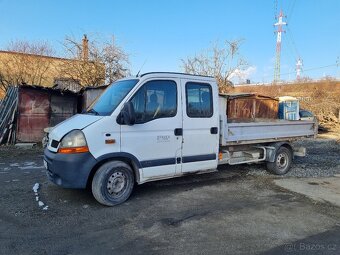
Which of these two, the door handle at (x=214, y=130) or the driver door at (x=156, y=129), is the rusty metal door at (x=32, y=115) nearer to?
the driver door at (x=156, y=129)

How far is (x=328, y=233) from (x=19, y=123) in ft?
39.0

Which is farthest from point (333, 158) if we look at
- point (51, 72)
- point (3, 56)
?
point (3, 56)

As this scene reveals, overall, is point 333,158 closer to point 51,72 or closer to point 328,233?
point 328,233

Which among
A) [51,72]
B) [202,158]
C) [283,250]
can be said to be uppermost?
[51,72]

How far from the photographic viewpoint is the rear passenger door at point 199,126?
6.05 metres

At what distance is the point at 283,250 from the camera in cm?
398

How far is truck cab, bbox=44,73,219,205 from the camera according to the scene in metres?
5.10

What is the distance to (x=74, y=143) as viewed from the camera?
16.6 ft

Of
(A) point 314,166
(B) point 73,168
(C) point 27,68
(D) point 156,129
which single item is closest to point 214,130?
(D) point 156,129

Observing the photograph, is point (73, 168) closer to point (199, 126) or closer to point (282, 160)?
point (199, 126)

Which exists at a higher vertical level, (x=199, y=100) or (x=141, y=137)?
(x=199, y=100)

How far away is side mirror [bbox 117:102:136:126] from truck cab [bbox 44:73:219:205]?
0.05ft

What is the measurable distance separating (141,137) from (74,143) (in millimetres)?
1129

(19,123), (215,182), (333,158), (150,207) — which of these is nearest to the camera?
(150,207)
